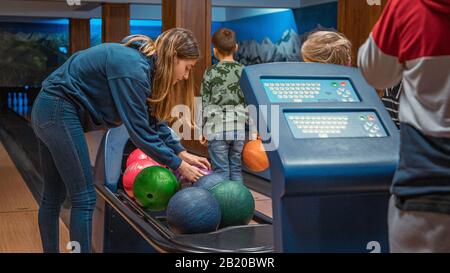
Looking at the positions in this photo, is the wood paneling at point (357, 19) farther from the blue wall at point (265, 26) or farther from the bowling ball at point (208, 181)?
the blue wall at point (265, 26)

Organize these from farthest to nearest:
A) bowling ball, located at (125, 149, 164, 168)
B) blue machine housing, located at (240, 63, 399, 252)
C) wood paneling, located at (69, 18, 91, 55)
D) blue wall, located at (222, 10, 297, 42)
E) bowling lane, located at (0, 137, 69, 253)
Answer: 1. wood paneling, located at (69, 18, 91, 55)
2. blue wall, located at (222, 10, 297, 42)
3. bowling lane, located at (0, 137, 69, 253)
4. bowling ball, located at (125, 149, 164, 168)
5. blue machine housing, located at (240, 63, 399, 252)

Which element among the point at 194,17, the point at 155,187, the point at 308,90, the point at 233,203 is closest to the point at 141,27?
the point at 194,17

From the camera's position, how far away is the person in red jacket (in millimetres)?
1277

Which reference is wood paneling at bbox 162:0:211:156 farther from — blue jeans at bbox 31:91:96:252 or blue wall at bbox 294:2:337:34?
blue jeans at bbox 31:91:96:252

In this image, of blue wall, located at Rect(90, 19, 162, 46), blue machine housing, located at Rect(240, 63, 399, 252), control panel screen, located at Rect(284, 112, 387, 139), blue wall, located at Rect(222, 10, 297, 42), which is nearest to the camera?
blue machine housing, located at Rect(240, 63, 399, 252)

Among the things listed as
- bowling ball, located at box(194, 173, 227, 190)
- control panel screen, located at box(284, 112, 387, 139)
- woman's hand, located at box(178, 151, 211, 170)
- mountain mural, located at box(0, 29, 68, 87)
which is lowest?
mountain mural, located at box(0, 29, 68, 87)

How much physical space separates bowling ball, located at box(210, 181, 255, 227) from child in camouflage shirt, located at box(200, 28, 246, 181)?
4.56 ft

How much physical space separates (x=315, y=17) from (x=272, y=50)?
132 cm

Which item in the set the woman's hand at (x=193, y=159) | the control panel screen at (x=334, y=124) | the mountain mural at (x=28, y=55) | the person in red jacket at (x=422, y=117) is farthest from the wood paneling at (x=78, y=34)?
the person in red jacket at (x=422, y=117)

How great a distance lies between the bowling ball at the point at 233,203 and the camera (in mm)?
2576

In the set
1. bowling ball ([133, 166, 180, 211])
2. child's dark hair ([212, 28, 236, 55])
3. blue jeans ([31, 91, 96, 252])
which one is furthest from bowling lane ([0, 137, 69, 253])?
child's dark hair ([212, 28, 236, 55])

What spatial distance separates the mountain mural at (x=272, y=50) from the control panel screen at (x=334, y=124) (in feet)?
19.9

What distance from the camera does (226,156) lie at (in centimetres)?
427

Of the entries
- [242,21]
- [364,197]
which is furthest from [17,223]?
[242,21]
